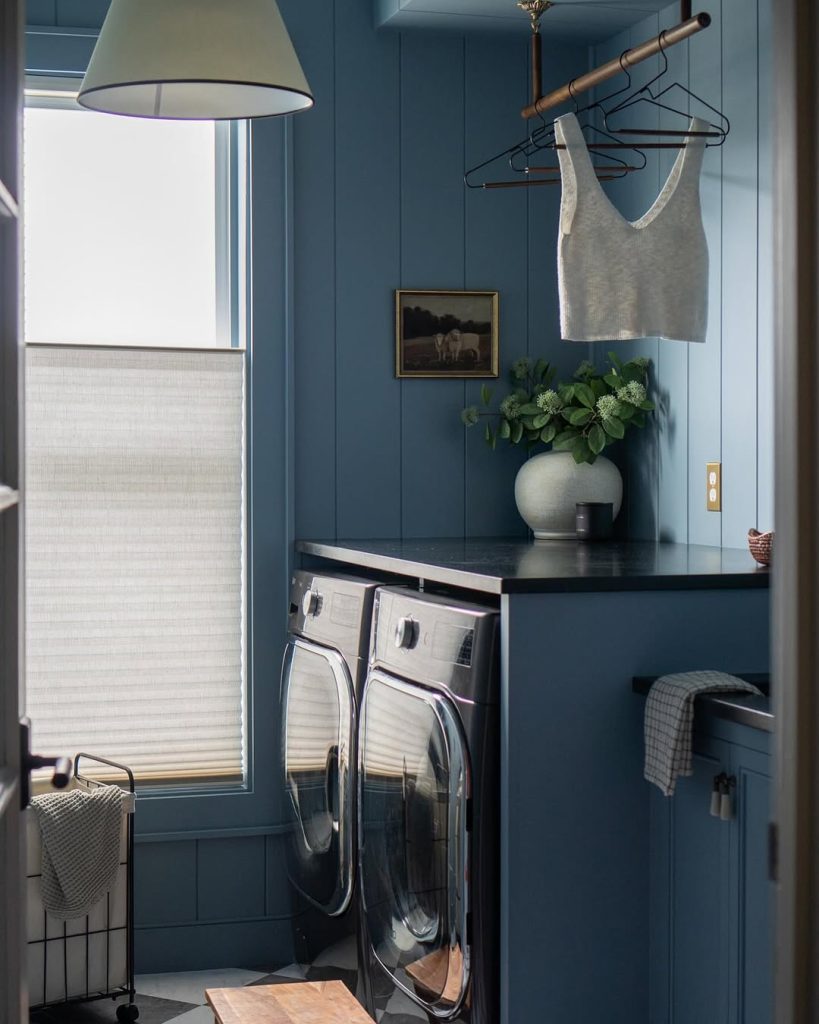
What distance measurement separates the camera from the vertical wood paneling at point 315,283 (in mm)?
3367

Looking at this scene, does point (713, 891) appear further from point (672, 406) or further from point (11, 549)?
point (672, 406)

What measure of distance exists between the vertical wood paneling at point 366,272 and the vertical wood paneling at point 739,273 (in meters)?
0.92

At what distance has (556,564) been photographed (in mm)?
2385

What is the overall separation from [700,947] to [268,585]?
1.63 meters

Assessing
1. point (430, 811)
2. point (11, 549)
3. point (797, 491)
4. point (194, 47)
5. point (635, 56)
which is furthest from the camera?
point (635, 56)

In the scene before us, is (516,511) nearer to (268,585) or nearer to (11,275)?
(268,585)

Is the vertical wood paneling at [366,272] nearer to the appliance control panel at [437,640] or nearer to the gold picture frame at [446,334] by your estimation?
the gold picture frame at [446,334]

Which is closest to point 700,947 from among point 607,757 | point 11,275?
point 607,757

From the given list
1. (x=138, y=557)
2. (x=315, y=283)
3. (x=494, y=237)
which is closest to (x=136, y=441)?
(x=138, y=557)

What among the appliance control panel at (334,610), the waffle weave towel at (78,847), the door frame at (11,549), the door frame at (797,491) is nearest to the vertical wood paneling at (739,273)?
the appliance control panel at (334,610)

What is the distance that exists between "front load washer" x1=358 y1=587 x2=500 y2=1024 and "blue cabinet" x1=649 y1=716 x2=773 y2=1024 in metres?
0.28

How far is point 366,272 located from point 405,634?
136 cm

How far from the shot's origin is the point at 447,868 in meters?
2.15

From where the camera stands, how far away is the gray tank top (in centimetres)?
272
